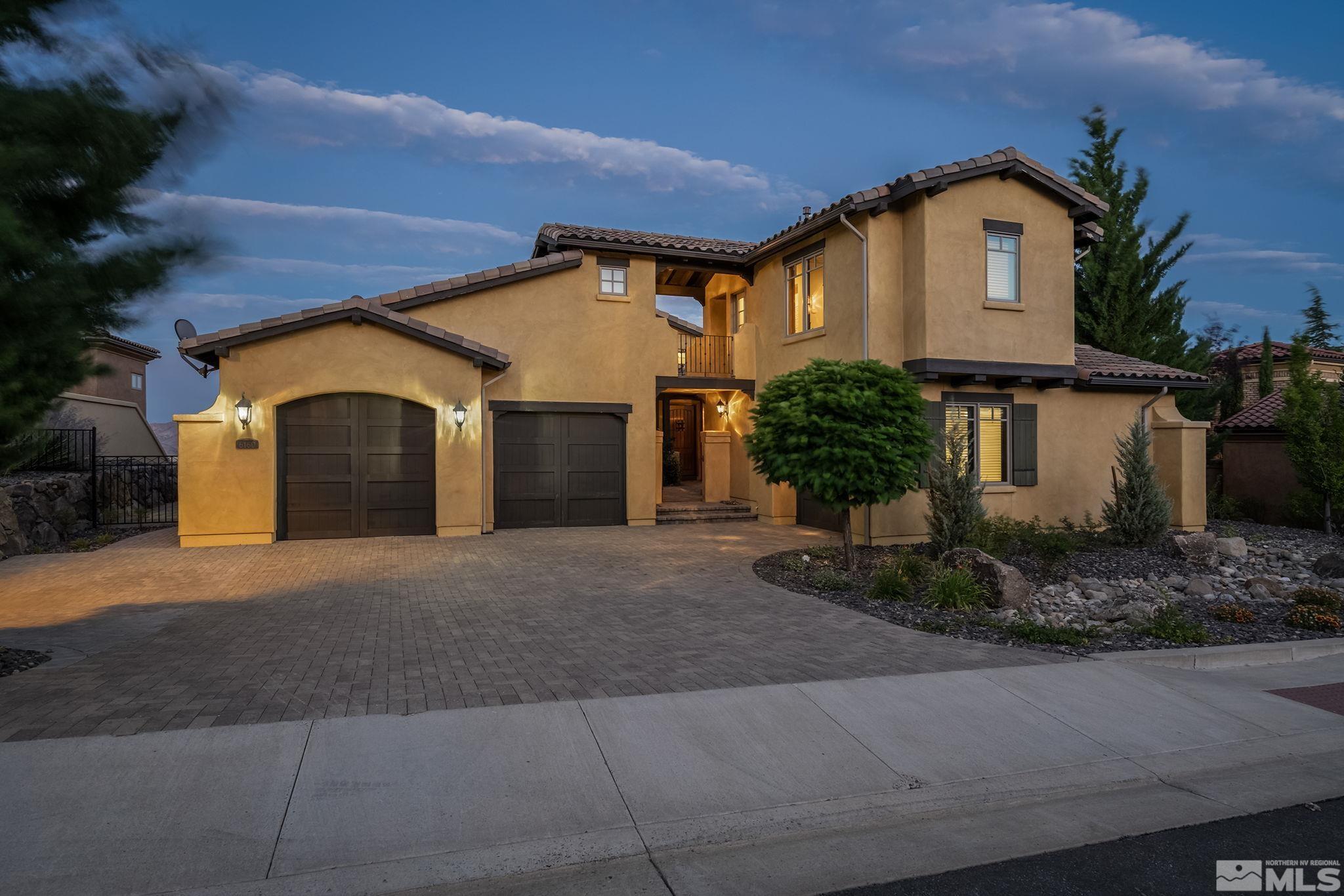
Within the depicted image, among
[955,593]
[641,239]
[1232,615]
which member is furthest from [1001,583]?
[641,239]

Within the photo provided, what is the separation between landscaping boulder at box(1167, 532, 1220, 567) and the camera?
1252 cm

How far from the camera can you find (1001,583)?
9211 mm

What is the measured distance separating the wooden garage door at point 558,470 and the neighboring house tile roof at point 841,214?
12.9 ft

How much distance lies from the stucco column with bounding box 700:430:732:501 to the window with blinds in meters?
7.19

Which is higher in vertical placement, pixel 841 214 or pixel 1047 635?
pixel 841 214

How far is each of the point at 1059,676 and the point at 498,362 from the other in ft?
37.7

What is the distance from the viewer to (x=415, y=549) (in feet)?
42.6

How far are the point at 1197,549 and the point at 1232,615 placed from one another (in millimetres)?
4847

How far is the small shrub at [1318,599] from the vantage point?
8.79 metres

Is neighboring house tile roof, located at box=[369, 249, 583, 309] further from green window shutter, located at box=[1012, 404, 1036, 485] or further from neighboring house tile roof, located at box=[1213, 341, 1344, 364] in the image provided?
neighboring house tile roof, located at box=[1213, 341, 1344, 364]

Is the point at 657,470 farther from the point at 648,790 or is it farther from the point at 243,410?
the point at 648,790

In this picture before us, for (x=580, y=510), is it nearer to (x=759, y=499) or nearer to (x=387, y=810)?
(x=759, y=499)

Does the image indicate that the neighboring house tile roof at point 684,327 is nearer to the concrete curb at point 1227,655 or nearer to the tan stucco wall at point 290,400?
the tan stucco wall at point 290,400

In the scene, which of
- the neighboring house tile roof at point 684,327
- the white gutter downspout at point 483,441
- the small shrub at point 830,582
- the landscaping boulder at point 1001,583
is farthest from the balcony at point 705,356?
the landscaping boulder at point 1001,583
